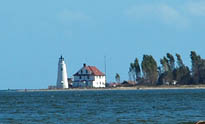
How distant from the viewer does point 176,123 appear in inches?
1933

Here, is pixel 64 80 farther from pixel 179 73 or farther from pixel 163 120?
pixel 163 120

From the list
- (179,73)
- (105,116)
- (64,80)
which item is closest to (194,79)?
(179,73)

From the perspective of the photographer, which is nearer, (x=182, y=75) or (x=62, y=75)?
(x=62, y=75)

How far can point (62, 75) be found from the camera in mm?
192500

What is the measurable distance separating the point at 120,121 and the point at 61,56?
463 feet

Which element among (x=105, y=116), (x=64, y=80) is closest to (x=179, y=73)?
(x=64, y=80)

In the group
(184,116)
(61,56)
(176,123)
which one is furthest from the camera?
(61,56)

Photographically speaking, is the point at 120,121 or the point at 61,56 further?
the point at 61,56

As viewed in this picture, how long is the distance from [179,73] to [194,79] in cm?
518

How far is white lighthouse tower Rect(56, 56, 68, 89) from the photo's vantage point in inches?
7542

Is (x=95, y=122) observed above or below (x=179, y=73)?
below

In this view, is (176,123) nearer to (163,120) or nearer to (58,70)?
(163,120)

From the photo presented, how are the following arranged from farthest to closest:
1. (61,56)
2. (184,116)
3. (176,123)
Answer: (61,56) < (184,116) < (176,123)

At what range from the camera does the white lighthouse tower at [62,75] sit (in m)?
192
